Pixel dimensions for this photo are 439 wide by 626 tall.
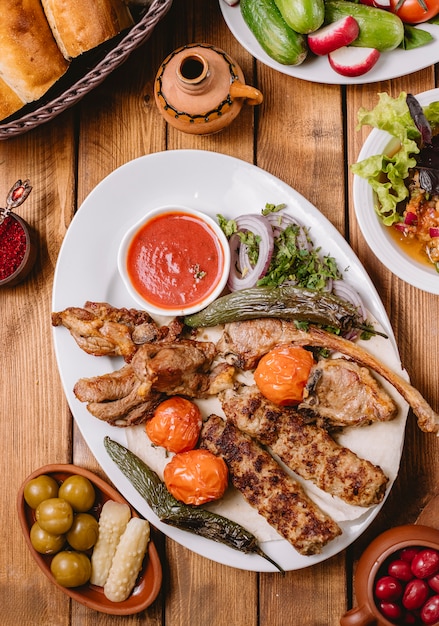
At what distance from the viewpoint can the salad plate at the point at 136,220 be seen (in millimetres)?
3352

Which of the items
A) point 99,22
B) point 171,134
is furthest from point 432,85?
point 99,22

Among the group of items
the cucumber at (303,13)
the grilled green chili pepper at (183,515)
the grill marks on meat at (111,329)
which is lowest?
the grilled green chili pepper at (183,515)

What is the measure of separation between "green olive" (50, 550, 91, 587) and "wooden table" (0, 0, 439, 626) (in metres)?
0.29

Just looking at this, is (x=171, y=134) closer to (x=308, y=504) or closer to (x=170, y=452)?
(x=170, y=452)

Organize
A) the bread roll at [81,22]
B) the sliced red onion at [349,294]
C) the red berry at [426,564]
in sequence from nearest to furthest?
the red berry at [426,564]
the bread roll at [81,22]
the sliced red onion at [349,294]

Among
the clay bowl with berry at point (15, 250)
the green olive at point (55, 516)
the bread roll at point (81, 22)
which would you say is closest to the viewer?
the bread roll at point (81, 22)

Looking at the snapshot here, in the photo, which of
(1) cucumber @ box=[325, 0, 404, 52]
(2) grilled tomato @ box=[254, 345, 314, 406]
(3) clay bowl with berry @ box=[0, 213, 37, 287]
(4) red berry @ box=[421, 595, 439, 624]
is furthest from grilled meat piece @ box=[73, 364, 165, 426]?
(1) cucumber @ box=[325, 0, 404, 52]

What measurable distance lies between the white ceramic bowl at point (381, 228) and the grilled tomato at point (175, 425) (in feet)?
3.93

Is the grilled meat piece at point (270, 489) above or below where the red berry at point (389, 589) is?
above

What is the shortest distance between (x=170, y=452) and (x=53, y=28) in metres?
2.12

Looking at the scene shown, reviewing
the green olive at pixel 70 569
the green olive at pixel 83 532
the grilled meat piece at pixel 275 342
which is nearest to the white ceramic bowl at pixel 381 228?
the grilled meat piece at pixel 275 342

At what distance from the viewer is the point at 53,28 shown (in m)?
3.25

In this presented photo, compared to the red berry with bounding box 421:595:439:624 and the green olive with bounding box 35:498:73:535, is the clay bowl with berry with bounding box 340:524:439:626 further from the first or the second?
the green olive with bounding box 35:498:73:535

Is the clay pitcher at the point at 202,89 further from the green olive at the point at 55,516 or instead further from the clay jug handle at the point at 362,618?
the clay jug handle at the point at 362,618
